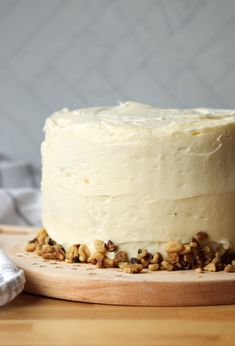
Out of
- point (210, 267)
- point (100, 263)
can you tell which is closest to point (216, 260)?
point (210, 267)

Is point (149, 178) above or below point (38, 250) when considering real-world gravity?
above

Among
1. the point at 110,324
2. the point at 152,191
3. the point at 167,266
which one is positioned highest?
the point at 152,191

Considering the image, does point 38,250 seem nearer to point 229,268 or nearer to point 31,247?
point 31,247

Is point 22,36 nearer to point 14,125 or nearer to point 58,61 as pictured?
point 58,61

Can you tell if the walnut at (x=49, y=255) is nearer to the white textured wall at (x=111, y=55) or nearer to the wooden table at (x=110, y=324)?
the wooden table at (x=110, y=324)

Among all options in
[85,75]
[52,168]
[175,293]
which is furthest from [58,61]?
[175,293]

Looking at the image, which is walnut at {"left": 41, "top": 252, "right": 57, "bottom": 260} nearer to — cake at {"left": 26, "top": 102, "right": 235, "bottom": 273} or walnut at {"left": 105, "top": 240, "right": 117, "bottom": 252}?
cake at {"left": 26, "top": 102, "right": 235, "bottom": 273}

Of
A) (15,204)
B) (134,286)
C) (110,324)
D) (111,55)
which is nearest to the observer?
(110,324)
